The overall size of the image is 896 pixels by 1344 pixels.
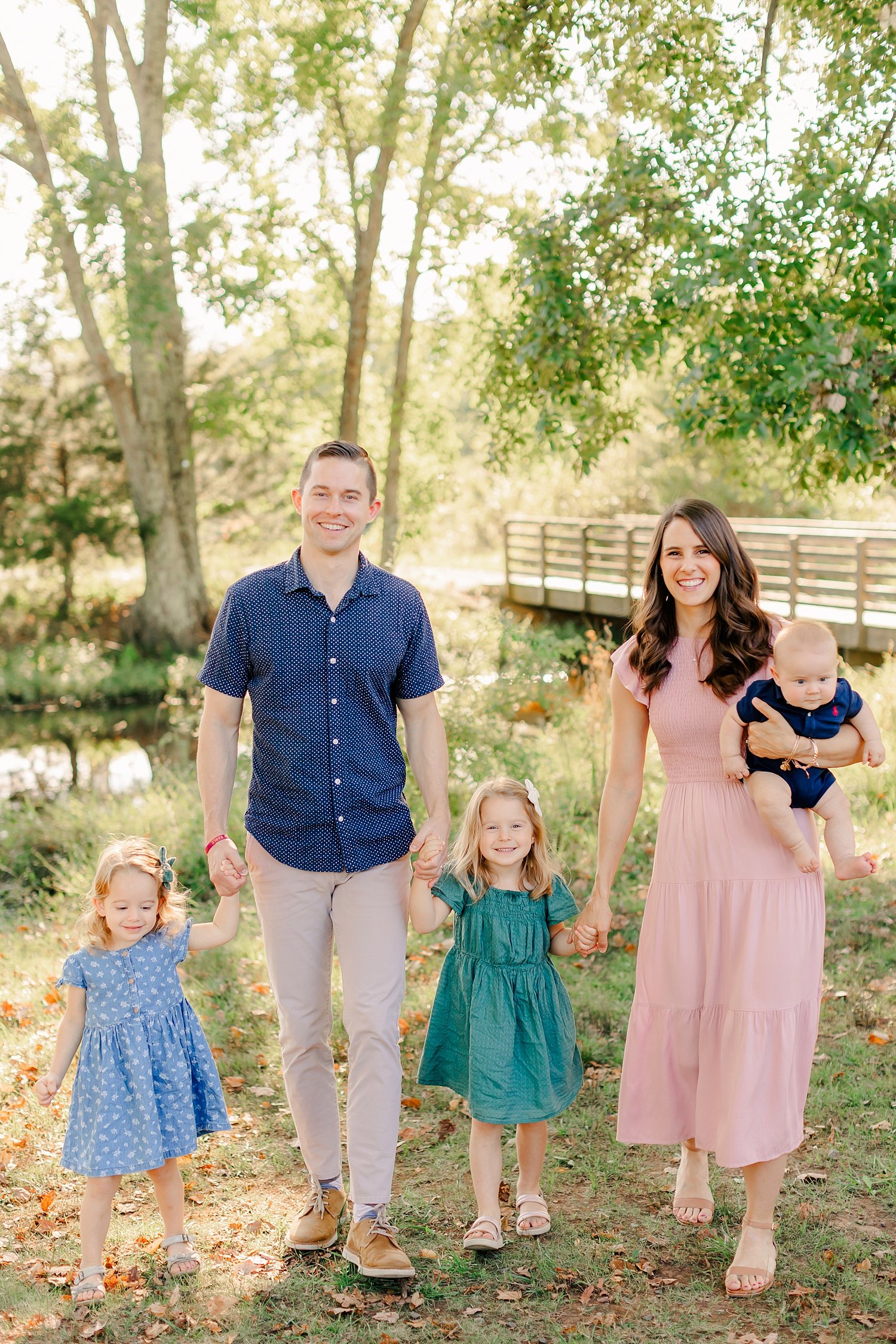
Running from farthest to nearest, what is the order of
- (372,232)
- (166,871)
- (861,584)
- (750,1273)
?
(372,232)
(861,584)
(166,871)
(750,1273)

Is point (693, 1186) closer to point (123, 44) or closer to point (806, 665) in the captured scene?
point (806, 665)

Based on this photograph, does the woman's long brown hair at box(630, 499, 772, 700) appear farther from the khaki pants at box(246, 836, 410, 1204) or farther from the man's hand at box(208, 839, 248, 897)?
A: the man's hand at box(208, 839, 248, 897)

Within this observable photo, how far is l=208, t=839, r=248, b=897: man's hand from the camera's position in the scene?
3.20 metres

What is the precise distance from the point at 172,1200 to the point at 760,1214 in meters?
1.66

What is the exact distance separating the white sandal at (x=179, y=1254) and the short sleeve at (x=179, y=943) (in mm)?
803

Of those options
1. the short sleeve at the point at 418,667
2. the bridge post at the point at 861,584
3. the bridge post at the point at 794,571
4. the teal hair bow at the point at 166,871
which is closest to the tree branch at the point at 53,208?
the bridge post at the point at 794,571

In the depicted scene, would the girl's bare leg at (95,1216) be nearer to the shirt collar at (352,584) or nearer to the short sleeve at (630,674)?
the shirt collar at (352,584)

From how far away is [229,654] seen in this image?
3.34m

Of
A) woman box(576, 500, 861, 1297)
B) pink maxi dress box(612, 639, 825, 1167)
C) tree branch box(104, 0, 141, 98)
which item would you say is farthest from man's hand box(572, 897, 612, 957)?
tree branch box(104, 0, 141, 98)

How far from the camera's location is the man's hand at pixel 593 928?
3.37m

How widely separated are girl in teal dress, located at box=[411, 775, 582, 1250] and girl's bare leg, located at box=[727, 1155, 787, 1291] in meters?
0.56

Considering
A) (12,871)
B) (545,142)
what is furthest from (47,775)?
(545,142)

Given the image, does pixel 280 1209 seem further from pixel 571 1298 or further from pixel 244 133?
pixel 244 133

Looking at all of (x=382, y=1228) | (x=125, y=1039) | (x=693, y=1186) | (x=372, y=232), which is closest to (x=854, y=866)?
(x=693, y=1186)
